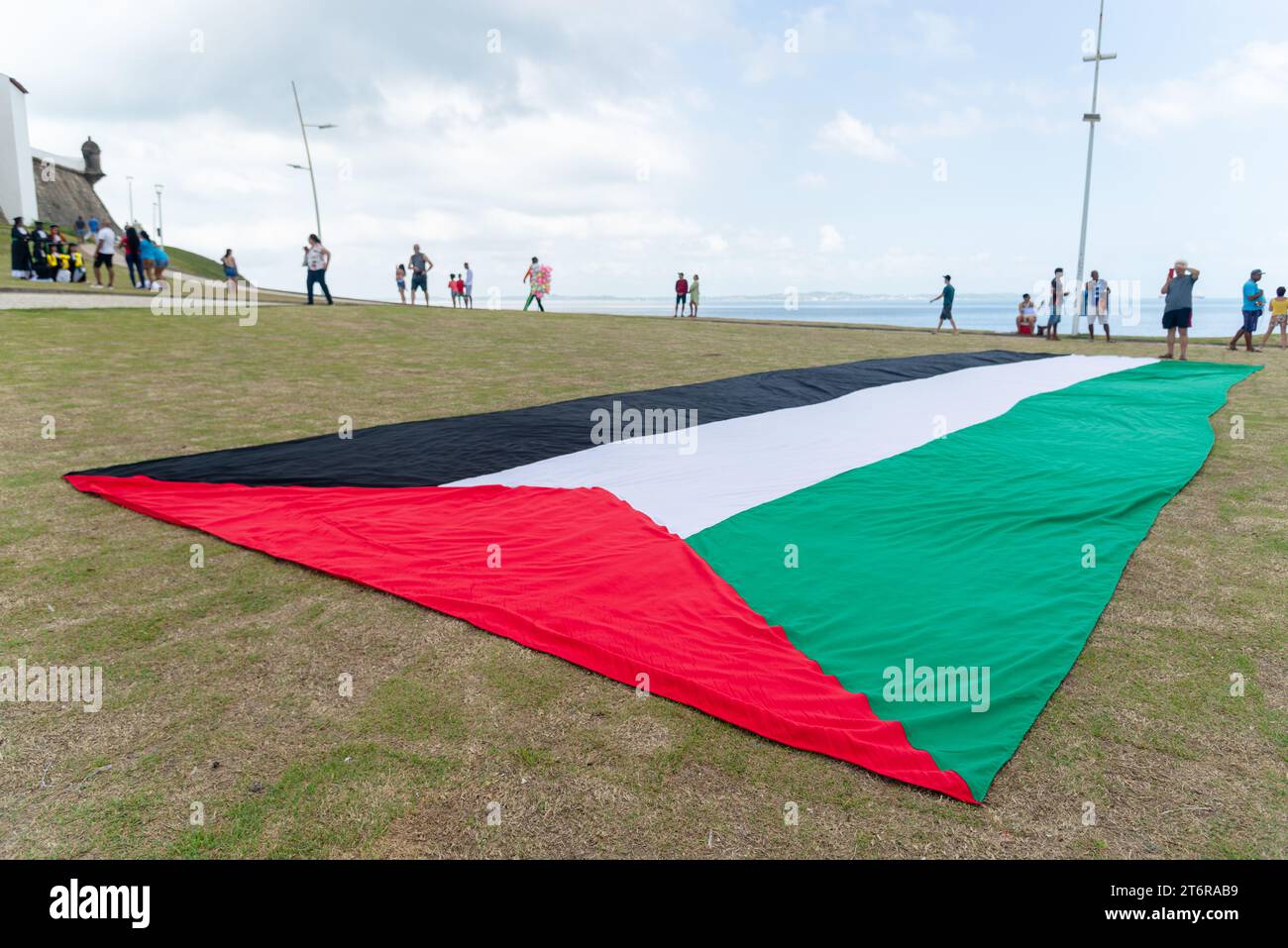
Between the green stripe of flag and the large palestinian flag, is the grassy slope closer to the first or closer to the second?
the large palestinian flag

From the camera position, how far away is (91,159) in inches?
2029

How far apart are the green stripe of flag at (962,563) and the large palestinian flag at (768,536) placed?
15mm

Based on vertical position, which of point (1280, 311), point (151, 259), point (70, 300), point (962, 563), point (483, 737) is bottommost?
point (483, 737)

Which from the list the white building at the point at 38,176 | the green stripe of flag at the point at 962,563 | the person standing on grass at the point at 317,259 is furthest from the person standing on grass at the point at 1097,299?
the white building at the point at 38,176

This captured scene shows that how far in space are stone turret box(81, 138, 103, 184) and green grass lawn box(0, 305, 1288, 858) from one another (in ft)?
199

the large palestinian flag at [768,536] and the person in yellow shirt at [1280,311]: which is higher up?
the person in yellow shirt at [1280,311]

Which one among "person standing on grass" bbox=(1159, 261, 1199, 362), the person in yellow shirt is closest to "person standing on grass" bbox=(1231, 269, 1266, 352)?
the person in yellow shirt

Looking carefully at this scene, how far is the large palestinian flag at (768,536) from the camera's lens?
2.94 meters

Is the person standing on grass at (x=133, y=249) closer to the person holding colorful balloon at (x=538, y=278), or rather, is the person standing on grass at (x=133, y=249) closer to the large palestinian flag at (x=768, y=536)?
the person holding colorful balloon at (x=538, y=278)

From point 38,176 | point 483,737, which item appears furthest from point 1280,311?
point 38,176

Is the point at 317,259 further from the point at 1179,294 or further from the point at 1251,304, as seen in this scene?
the point at 1251,304

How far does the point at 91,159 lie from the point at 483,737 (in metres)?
65.0
